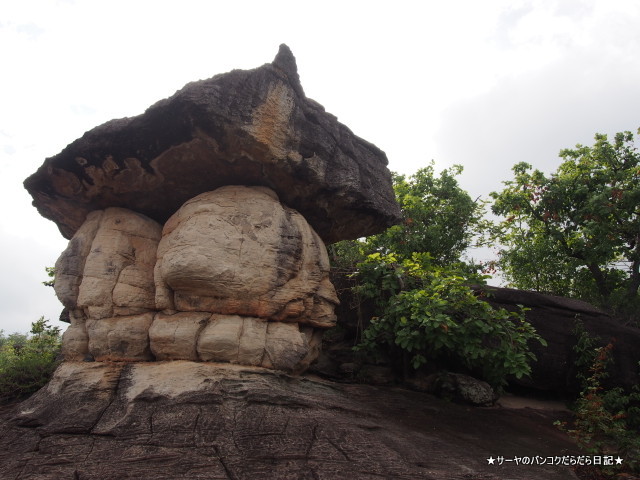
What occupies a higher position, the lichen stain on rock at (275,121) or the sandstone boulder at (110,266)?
the lichen stain on rock at (275,121)

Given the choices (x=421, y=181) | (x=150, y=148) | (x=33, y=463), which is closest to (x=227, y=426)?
(x=33, y=463)

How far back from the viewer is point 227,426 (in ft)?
17.0

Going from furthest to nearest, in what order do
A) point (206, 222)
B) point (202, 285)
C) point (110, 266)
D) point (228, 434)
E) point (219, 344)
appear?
point (110, 266) → point (206, 222) → point (202, 285) → point (219, 344) → point (228, 434)

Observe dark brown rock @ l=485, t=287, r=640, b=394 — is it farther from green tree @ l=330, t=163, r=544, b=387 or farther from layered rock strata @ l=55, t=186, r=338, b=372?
layered rock strata @ l=55, t=186, r=338, b=372

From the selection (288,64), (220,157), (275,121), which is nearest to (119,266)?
(220,157)

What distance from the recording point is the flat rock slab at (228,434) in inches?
183

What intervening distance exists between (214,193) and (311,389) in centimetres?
384

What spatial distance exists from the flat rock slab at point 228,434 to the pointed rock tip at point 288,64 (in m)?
5.09

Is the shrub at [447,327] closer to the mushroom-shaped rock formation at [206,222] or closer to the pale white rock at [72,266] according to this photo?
the mushroom-shaped rock formation at [206,222]

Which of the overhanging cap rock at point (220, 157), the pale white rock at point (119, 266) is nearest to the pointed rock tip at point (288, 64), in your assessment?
the overhanging cap rock at point (220, 157)

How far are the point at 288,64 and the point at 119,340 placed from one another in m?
5.64

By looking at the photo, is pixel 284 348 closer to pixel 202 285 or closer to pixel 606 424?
pixel 202 285

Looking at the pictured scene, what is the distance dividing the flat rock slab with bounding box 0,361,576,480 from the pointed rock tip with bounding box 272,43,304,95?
509 cm

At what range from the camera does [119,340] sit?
6758 mm
